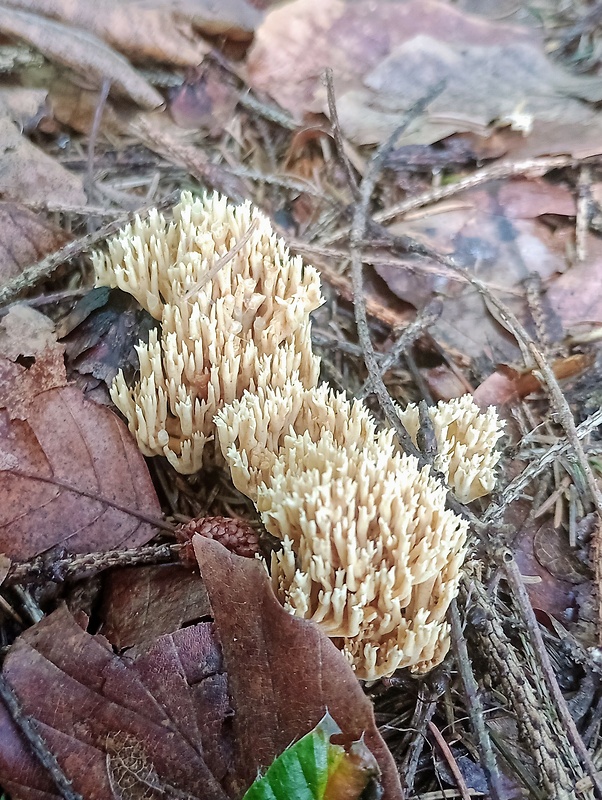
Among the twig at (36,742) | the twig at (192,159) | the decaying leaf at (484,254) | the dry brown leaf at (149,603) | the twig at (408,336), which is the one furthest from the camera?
the twig at (192,159)

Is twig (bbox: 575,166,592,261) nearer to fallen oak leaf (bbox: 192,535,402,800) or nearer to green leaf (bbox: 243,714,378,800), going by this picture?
fallen oak leaf (bbox: 192,535,402,800)

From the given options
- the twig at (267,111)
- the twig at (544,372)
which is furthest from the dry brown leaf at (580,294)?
the twig at (267,111)

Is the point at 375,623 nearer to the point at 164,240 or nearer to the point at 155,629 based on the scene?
the point at 155,629

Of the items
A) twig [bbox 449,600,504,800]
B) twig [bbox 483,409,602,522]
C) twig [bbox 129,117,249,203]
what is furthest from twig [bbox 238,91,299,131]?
twig [bbox 449,600,504,800]

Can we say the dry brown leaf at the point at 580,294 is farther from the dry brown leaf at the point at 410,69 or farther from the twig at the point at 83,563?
the twig at the point at 83,563

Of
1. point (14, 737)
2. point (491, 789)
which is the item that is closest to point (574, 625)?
point (491, 789)

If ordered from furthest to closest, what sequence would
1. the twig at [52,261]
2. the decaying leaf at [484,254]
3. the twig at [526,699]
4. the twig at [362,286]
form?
the decaying leaf at [484,254], the twig at [52,261], the twig at [362,286], the twig at [526,699]
